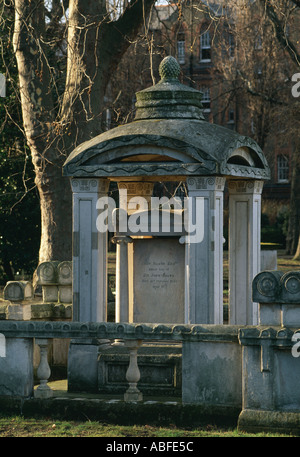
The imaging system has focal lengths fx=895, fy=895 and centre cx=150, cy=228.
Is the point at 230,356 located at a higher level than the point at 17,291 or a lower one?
lower

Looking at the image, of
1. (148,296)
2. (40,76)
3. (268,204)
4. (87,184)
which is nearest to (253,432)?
(148,296)

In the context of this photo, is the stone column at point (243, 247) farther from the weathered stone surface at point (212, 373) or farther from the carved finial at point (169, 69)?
the weathered stone surface at point (212, 373)

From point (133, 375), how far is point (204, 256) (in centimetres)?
160

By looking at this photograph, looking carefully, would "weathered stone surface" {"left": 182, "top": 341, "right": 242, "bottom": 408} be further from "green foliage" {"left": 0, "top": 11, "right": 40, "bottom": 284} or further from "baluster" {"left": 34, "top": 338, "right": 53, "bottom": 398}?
"green foliage" {"left": 0, "top": 11, "right": 40, "bottom": 284}

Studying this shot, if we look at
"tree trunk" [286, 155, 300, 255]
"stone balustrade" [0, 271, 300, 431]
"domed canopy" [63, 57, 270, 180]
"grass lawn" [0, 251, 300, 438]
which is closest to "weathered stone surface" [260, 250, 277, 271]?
"domed canopy" [63, 57, 270, 180]

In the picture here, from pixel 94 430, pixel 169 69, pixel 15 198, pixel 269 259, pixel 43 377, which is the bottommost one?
pixel 94 430

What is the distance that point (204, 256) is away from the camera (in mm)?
9547

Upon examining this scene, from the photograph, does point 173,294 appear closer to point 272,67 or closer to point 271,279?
point 271,279

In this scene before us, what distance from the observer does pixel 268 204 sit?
48.0 m

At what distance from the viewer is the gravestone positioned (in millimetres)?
10367

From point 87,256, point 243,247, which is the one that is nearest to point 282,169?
point 243,247

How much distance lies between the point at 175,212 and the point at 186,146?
40.2 inches

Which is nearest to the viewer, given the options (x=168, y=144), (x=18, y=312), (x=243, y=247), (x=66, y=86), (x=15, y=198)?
(x=168, y=144)

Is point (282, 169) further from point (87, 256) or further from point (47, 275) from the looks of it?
point (87, 256)
